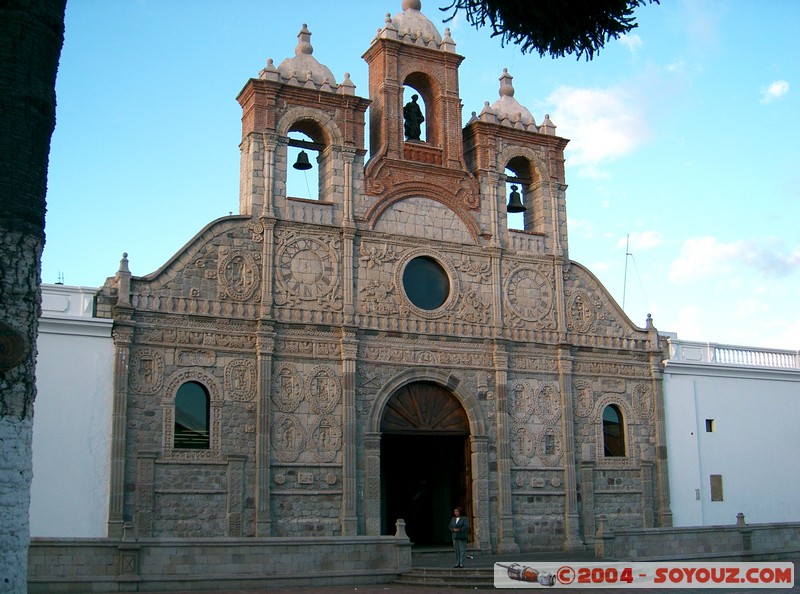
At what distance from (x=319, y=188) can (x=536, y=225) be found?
6976 millimetres

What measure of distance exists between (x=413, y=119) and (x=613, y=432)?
1106 centimetres

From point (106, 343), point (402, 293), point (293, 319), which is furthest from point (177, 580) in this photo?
point (402, 293)

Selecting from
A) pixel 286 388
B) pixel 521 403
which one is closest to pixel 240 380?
pixel 286 388

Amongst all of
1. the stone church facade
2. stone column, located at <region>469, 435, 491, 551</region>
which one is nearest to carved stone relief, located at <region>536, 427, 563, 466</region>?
the stone church facade

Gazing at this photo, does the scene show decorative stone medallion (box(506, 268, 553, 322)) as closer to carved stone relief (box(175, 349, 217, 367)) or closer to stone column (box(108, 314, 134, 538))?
carved stone relief (box(175, 349, 217, 367))

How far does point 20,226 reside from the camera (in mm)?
6570

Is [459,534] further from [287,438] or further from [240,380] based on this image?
[240,380]

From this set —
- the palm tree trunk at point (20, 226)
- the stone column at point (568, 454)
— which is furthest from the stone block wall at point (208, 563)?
the palm tree trunk at point (20, 226)

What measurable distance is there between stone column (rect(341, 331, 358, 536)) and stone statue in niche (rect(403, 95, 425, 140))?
6.67 metres

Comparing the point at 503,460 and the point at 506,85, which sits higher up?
the point at 506,85

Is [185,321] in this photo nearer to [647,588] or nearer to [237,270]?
[237,270]

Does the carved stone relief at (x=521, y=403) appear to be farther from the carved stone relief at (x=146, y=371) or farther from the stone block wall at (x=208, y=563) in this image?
the carved stone relief at (x=146, y=371)

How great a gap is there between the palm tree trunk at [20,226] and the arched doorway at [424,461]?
1900 centimetres

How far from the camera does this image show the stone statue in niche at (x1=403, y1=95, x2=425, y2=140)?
2773 cm
